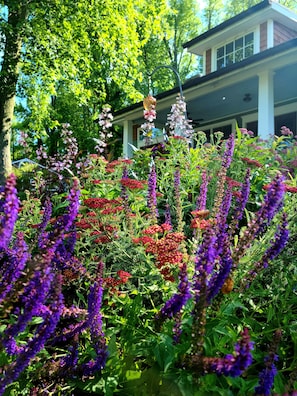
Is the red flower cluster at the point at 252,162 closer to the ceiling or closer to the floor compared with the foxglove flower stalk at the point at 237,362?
closer to the ceiling

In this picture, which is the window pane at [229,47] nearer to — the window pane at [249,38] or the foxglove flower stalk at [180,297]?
the window pane at [249,38]

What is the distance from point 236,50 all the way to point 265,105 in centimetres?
602

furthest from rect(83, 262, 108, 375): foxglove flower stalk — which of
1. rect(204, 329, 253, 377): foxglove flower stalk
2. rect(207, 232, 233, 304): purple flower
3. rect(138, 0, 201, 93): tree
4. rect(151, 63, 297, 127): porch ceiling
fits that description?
rect(138, 0, 201, 93): tree

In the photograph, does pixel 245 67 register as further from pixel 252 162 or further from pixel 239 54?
pixel 252 162

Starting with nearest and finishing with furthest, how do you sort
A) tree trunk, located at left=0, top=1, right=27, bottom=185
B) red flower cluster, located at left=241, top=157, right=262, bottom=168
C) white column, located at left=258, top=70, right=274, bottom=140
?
1. red flower cluster, located at left=241, top=157, right=262, bottom=168
2. white column, located at left=258, top=70, right=274, bottom=140
3. tree trunk, located at left=0, top=1, right=27, bottom=185

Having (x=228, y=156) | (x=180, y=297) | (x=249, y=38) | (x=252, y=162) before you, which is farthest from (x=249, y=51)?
(x=180, y=297)

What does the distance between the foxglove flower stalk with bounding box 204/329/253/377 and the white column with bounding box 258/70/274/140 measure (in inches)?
396

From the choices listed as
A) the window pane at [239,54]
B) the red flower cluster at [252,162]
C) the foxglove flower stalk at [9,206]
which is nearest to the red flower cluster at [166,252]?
the foxglove flower stalk at [9,206]

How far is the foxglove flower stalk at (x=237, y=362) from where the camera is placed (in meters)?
1.19

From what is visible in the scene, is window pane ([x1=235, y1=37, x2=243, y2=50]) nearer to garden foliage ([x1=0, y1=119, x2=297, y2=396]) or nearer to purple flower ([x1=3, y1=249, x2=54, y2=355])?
garden foliage ([x1=0, y1=119, x2=297, y2=396])

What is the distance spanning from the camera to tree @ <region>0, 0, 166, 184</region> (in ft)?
40.5

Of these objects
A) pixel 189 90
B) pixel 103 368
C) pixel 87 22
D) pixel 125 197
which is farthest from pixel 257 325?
pixel 87 22

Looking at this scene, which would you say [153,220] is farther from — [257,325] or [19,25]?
[19,25]

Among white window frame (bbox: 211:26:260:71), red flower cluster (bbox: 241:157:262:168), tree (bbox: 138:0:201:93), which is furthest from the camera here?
tree (bbox: 138:0:201:93)
